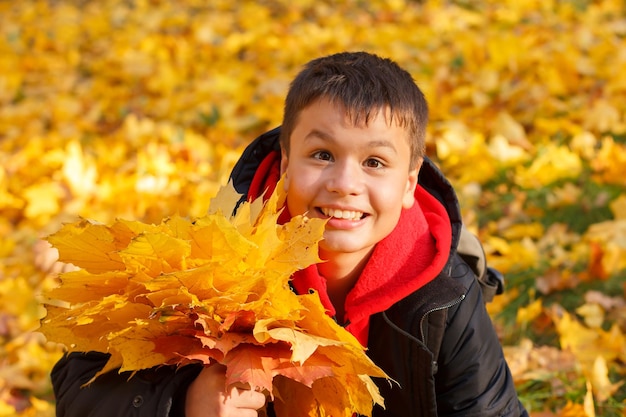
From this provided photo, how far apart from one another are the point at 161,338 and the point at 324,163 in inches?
22.9

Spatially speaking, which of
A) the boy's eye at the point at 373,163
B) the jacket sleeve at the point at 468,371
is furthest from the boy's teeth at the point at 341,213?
the jacket sleeve at the point at 468,371

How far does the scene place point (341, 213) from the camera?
1.82 meters

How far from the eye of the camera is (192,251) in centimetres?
146

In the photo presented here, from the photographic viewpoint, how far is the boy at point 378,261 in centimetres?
182

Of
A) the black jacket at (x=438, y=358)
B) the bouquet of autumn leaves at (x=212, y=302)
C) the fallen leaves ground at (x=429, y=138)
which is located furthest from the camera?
the fallen leaves ground at (x=429, y=138)

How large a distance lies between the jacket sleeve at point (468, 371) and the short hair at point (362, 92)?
1.41 feet

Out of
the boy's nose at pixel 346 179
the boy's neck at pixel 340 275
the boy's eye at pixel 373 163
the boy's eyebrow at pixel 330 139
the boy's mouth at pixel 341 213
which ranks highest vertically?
the boy's eyebrow at pixel 330 139

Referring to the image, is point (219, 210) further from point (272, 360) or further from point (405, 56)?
point (405, 56)

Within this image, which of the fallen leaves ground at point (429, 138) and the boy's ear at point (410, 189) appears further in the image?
the fallen leaves ground at point (429, 138)

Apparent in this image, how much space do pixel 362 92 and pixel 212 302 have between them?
70 cm

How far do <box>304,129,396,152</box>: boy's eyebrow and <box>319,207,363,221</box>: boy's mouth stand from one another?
169mm

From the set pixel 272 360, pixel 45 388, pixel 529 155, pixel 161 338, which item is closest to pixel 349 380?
pixel 272 360

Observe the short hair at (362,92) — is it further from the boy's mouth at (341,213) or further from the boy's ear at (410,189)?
the boy's mouth at (341,213)

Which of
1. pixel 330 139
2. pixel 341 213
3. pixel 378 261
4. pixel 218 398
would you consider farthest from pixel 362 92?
pixel 218 398
